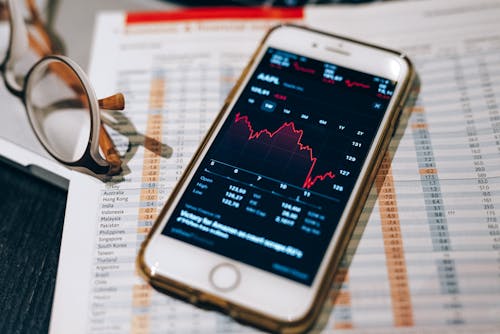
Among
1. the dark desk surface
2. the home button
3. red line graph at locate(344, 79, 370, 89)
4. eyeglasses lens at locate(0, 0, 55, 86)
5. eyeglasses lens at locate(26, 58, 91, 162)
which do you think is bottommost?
the dark desk surface

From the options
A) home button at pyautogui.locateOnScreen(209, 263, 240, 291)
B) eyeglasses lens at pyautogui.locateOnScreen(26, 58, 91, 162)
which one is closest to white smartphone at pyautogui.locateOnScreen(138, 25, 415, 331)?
home button at pyautogui.locateOnScreen(209, 263, 240, 291)

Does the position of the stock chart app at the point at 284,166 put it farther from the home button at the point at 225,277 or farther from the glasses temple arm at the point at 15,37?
the glasses temple arm at the point at 15,37

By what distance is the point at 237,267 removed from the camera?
387 mm

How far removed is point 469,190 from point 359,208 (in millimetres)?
96

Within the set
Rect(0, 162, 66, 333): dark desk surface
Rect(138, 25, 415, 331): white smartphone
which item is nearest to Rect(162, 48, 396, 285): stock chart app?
Rect(138, 25, 415, 331): white smartphone

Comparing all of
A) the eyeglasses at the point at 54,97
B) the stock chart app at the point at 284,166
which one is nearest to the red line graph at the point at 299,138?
the stock chart app at the point at 284,166

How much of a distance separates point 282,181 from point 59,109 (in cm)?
23

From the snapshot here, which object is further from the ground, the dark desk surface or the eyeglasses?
the eyeglasses

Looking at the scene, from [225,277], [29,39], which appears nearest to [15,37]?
[29,39]

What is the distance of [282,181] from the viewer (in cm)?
42

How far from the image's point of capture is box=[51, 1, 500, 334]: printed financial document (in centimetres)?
39

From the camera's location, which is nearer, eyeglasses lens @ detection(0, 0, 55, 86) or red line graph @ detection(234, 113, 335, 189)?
red line graph @ detection(234, 113, 335, 189)

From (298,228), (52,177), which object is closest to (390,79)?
(298,228)

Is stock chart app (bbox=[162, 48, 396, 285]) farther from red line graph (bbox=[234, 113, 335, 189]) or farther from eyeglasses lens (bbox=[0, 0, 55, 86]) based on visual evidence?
eyeglasses lens (bbox=[0, 0, 55, 86])
